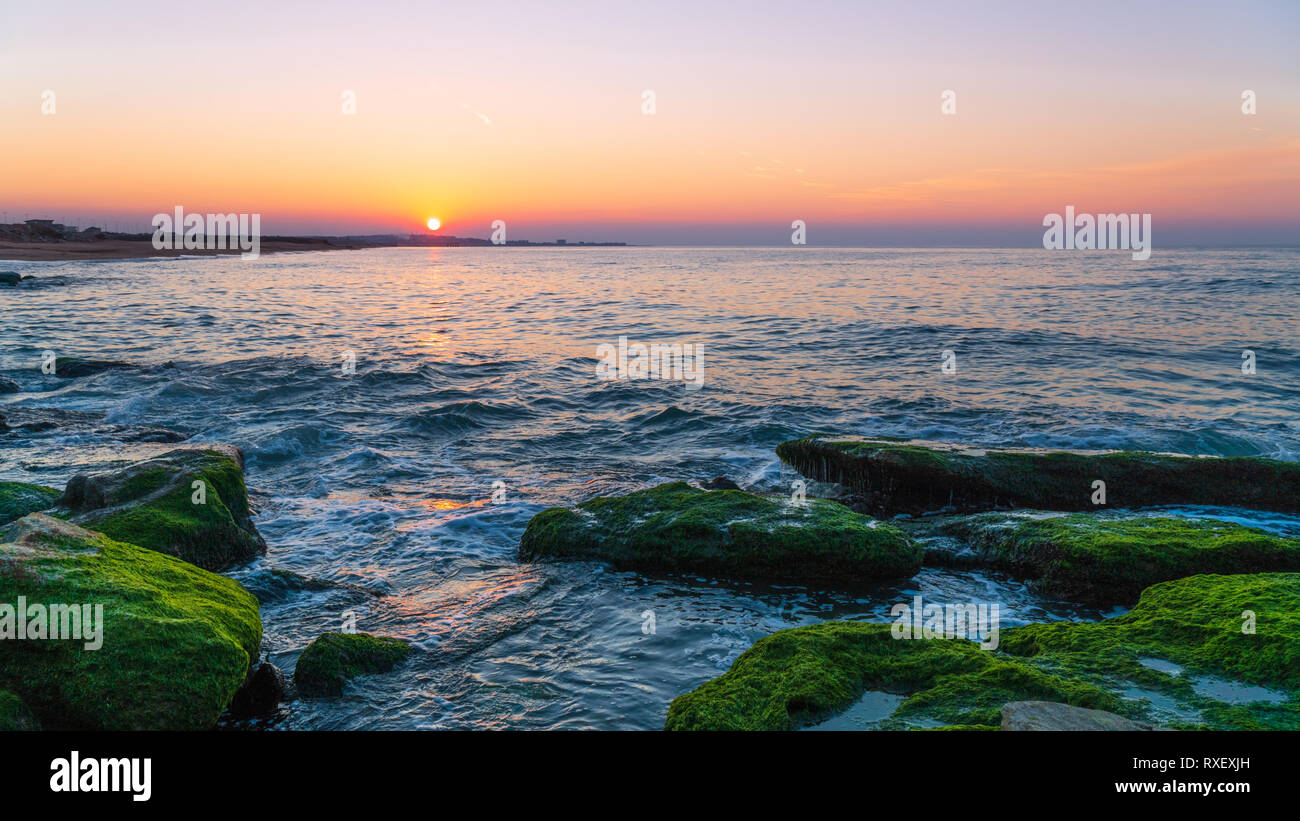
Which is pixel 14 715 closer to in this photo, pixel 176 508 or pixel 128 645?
pixel 128 645

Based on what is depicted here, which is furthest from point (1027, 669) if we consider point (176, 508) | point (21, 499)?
point (21, 499)

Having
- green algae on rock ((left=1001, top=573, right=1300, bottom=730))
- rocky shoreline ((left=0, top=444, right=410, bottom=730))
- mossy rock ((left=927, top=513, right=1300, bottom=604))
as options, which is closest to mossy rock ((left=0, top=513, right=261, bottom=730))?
rocky shoreline ((left=0, top=444, right=410, bottom=730))

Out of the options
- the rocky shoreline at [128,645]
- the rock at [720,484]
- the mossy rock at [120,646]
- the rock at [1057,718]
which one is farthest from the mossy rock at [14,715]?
the rock at [720,484]

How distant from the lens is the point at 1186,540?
8367mm

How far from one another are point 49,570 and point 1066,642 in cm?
799

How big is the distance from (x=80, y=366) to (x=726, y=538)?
22.3 meters

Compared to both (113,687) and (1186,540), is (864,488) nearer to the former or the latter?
(1186,540)

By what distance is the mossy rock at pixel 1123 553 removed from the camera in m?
7.99

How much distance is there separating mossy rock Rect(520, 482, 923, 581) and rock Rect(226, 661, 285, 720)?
152 inches

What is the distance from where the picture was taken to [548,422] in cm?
1834

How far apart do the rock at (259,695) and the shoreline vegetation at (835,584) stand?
0.05 feet

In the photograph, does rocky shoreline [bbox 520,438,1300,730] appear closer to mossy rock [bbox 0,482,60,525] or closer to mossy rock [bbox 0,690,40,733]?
mossy rock [bbox 0,690,40,733]

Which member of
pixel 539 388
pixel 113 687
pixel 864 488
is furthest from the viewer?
pixel 539 388
